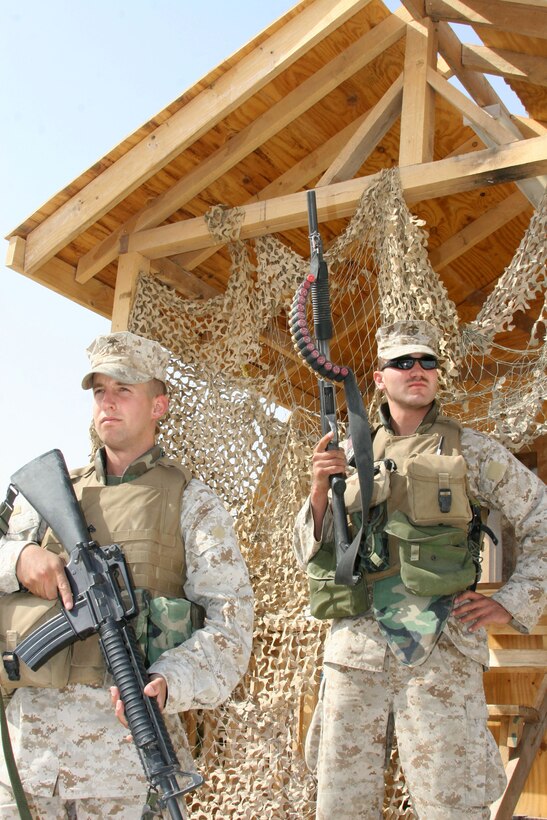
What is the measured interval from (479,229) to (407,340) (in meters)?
2.63

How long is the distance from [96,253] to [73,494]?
2845mm

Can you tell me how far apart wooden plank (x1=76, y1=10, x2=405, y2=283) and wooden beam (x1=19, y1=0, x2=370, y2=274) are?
11.0 inches

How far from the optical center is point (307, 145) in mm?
5602

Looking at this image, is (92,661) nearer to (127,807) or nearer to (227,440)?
(127,807)

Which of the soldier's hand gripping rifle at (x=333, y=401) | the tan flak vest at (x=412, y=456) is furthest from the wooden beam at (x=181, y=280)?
the tan flak vest at (x=412, y=456)

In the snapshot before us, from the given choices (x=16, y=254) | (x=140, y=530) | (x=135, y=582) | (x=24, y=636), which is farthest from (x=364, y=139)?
(x=24, y=636)

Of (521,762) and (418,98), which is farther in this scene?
(418,98)

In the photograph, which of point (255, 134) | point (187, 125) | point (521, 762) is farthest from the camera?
point (255, 134)

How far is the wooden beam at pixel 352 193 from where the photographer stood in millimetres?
4434

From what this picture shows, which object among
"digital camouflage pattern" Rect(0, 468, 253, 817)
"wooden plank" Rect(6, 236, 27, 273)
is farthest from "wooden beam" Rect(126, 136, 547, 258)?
"digital camouflage pattern" Rect(0, 468, 253, 817)

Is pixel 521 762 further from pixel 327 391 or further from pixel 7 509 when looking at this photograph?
pixel 7 509

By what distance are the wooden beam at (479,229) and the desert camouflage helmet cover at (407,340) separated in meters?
A: 2.44

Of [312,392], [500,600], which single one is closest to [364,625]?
[500,600]

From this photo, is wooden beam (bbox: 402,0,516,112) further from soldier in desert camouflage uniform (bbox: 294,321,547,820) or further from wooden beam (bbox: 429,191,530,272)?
soldier in desert camouflage uniform (bbox: 294,321,547,820)
